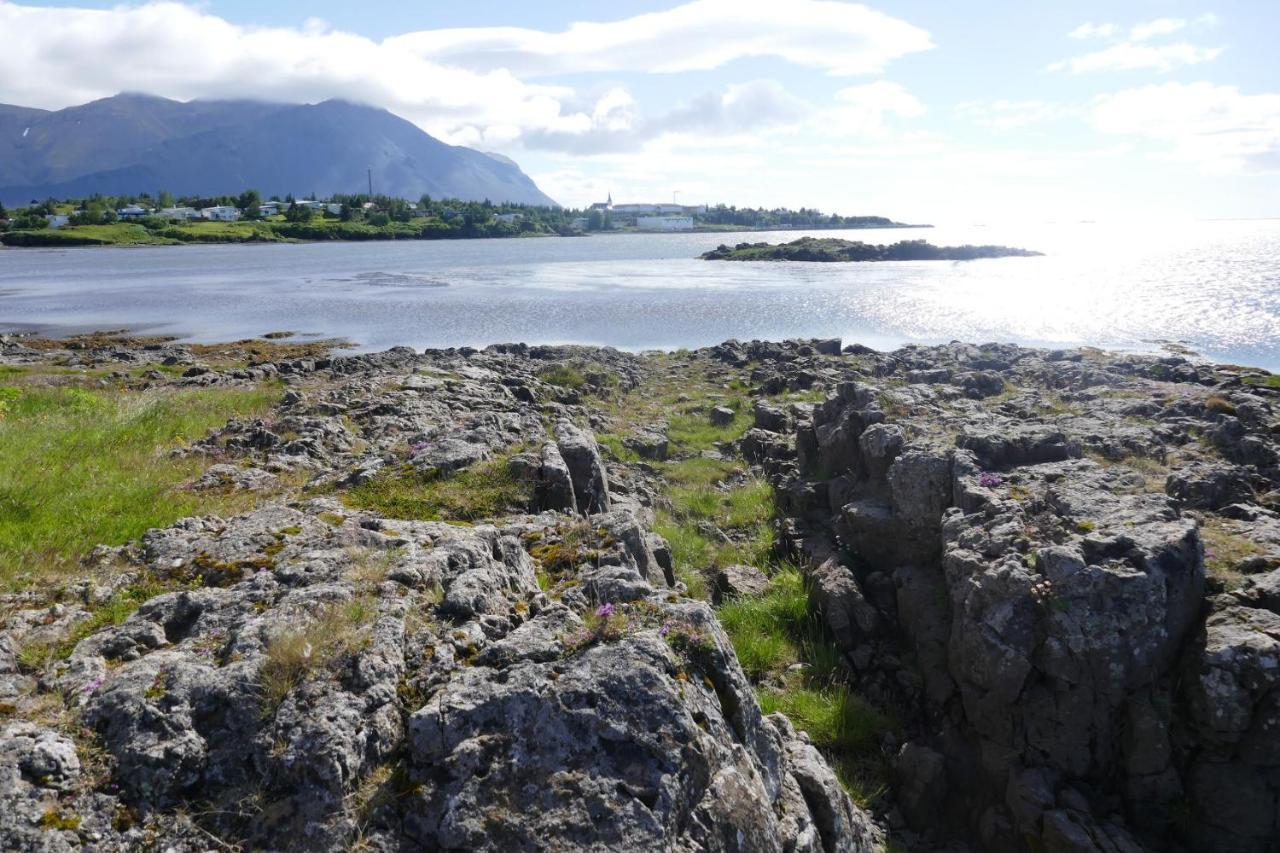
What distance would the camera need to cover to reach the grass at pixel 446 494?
11023 mm

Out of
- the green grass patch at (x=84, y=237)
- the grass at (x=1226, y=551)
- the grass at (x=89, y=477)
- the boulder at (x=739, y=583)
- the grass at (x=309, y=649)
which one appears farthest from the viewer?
the green grass patch at (x=84, y=237)

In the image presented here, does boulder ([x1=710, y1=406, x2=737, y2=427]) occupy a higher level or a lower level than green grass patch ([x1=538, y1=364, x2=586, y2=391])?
lower

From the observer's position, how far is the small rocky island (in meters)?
159

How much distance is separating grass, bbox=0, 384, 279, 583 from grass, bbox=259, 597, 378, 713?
4.18m

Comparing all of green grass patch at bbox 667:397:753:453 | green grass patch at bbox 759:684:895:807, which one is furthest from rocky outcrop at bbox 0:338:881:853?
green grass patch at bbox 667:397:753:453

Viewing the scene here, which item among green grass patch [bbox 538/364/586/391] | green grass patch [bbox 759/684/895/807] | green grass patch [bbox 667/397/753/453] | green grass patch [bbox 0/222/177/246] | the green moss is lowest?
green grass patch [bbox 759/684/895/807]

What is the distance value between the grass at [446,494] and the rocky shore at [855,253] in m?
150

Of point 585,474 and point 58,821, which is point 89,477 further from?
point 58,821

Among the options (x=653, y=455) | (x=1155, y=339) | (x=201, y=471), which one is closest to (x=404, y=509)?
(x=201, y=471)

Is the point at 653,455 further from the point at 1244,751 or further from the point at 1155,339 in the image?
the point at 1155,339

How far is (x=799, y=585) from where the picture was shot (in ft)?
48.4

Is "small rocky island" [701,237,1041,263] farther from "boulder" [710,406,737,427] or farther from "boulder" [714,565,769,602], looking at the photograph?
"boulder" [714,565,769,602]

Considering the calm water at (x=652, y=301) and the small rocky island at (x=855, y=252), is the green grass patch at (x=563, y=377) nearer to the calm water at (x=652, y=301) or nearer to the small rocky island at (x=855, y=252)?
the calm water at (x=652, y=301)

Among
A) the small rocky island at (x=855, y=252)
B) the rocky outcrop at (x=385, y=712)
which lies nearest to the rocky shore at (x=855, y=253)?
the small rocky island at (x=855, y=252)
